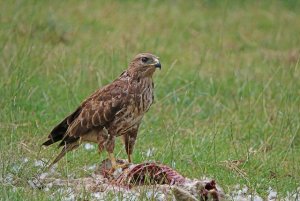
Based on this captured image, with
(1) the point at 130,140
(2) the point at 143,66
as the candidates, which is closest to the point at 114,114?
(1) the point at 130,140

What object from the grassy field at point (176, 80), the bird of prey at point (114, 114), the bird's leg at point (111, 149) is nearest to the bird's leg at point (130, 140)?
the bird of prey at point (114, 114)

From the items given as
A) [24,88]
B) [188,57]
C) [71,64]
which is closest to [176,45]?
[188,57]

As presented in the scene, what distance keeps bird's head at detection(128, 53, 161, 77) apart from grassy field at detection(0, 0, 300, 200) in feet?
2.32

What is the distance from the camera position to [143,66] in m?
8.34

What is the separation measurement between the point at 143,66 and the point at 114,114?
0.49m

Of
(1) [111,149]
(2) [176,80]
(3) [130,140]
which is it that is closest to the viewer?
(1) [111,149]

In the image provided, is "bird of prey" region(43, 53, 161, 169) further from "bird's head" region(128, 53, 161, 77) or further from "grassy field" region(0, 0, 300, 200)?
"grassy field" region(0, 0, 300, 200)

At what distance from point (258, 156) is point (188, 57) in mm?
3890

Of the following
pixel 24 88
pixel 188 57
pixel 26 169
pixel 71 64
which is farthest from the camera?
pixel 188 57

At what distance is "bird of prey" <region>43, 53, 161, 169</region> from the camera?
8148mm

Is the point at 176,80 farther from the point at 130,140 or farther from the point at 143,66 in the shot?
the point at 130,140

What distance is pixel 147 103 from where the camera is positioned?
818 cm

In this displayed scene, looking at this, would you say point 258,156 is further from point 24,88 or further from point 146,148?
point 24,88

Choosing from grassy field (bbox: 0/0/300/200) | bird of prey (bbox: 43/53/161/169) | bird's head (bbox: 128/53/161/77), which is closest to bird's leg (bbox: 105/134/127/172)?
bird of prey (bbox: 43/53/161/169)
